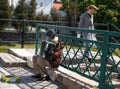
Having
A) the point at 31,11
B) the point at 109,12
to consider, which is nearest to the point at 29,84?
the point at 109,12

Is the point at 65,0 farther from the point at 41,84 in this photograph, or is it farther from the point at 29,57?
the point at 41,84

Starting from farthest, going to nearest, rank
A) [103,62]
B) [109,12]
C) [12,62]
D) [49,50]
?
[109,12]
[12,62]
[49,50]
[103,62]

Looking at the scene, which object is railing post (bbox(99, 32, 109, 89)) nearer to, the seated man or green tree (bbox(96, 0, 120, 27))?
the seated man

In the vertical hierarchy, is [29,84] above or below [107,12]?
below

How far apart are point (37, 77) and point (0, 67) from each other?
6.22 feet

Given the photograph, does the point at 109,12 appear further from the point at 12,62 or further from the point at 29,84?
the point at 29,84

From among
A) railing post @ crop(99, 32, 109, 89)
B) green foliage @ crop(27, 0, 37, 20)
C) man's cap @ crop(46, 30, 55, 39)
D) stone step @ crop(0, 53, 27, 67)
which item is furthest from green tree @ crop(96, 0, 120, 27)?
railing post @ crop(99, 32, 109, 89)

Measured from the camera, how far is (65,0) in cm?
4203

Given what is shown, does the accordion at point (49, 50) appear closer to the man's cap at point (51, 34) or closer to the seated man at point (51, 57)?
the seated man at point (51, 57)

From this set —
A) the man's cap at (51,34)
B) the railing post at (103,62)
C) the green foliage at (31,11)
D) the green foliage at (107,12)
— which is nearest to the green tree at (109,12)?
the green foliage at (107,12)

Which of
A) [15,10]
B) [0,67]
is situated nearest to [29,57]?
[0,67]

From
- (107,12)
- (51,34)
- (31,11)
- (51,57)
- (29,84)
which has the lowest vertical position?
(29,84)

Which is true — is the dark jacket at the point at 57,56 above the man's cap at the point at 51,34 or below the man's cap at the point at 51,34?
below

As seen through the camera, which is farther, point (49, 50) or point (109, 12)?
point (109, 12)
